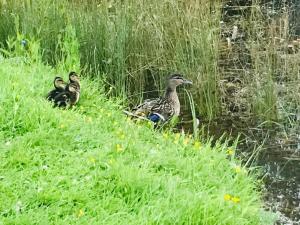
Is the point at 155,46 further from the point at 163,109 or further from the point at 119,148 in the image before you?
the point at 119,148

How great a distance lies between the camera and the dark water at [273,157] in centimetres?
480

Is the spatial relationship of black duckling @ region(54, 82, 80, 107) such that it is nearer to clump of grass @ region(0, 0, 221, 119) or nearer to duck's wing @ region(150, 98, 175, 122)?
duck's wing @ region(150, 98, 175, 122)

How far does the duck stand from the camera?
17.9 feet

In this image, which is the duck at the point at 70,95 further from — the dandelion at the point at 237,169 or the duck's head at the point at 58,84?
the dandelion at the point at 237,169

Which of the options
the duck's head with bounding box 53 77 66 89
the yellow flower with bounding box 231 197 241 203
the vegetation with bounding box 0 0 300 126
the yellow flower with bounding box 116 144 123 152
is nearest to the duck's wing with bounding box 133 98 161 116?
the vegetation with bounding box 0 0 300 126

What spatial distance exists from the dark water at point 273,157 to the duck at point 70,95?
1.27 m

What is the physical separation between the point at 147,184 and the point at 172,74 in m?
2.64

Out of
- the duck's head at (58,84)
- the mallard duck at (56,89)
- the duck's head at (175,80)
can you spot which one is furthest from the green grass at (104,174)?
the duck's head at (175,80)

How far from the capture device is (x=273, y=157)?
223 inches

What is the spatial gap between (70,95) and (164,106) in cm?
100

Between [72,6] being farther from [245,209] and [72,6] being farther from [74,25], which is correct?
[245,209]

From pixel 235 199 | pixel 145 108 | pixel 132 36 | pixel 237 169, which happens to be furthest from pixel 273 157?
pixel 132 36

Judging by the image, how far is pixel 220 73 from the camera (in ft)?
23.8

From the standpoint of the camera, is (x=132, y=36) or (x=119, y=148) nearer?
(x=119, y=148)
